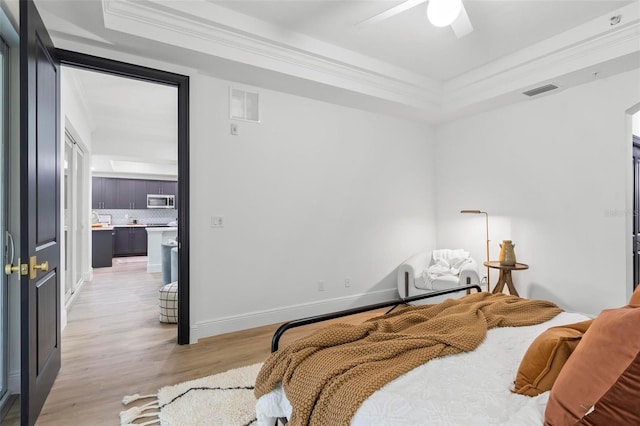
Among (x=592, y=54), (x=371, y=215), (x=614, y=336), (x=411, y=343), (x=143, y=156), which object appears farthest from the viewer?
(x=143, y=156)

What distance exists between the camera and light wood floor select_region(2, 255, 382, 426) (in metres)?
2.23

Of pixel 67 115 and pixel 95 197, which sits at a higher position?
pixel 67 115

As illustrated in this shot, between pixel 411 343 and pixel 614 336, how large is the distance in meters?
0.73

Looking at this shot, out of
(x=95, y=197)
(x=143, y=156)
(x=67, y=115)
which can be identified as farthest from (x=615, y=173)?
Answer: (x=95, y=197)

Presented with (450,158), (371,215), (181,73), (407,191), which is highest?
(181,73)

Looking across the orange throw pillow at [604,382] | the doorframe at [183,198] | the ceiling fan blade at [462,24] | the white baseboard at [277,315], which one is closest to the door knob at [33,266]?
the doorframe at [183,198]

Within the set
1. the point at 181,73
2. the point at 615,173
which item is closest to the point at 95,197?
the point at 181,73

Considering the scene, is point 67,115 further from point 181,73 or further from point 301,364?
point 301,364

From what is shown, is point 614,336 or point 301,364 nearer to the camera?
point 614,336

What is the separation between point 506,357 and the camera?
1583 millimetres

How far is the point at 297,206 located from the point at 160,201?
8346mm

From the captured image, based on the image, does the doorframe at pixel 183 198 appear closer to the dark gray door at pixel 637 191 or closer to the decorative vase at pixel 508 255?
the decorative vase at pixel 508 255

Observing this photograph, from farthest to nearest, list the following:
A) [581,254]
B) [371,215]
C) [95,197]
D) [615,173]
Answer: [95,197]
[371,215]
[581,254]
[615,173]

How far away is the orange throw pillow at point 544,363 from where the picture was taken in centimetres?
129
